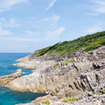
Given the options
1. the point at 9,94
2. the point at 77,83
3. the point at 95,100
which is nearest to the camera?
the point at 95,100

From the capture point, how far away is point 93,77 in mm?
29953

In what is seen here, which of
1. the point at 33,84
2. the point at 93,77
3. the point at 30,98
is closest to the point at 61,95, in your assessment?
the point at 93,77

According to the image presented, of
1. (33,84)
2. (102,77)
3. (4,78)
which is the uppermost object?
(4,78)

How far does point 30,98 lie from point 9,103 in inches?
227

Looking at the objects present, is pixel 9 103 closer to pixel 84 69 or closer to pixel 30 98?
pixel 30 98

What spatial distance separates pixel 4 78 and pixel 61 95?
30.8m

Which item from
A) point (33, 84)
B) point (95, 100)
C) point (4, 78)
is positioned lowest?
point (95, 100)

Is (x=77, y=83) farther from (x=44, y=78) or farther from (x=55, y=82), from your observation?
(x=44, y=78)

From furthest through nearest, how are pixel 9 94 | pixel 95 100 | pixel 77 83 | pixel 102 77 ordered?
pixel 9 94 < pixel 77 83 < pixel 102 77 < pixel 95 100

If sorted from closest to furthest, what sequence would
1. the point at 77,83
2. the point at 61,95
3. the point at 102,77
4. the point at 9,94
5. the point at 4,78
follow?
the point at 61,95 → the point at 102,77 → the point at 77,83 → the point at 9,94 → the point at 4,78

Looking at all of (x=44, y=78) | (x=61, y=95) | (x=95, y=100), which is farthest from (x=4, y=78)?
(x=95, y=100)

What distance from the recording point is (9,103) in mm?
32406

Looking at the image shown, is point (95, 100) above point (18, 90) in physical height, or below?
below

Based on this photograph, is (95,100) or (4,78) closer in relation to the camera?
(95,100)
